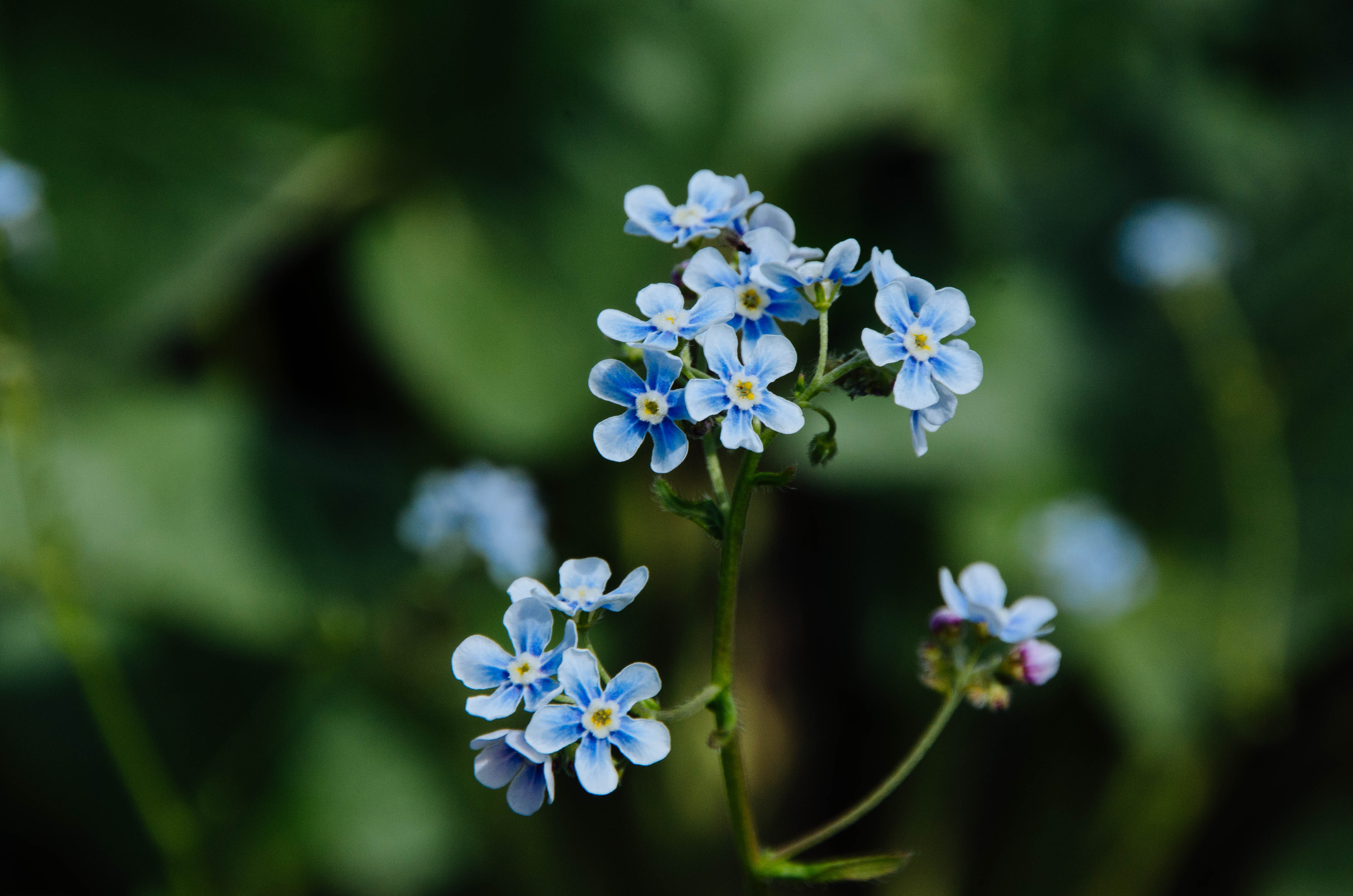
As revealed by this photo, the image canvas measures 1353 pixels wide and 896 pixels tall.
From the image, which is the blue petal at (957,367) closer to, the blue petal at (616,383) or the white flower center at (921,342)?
the white flower center at (921,342)

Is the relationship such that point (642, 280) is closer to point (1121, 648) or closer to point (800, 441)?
point (800, 441)

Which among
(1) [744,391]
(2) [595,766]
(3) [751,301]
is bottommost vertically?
(2) [595,766]

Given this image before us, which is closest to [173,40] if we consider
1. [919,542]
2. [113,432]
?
[113,432]

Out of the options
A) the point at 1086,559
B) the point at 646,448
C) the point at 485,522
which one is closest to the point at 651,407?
the point at 485,522

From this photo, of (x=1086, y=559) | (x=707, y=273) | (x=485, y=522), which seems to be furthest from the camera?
(x=1086, y=559)

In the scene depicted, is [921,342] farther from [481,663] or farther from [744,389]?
[481,663]

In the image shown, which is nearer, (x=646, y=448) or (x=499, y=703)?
(x=499, y=703)
